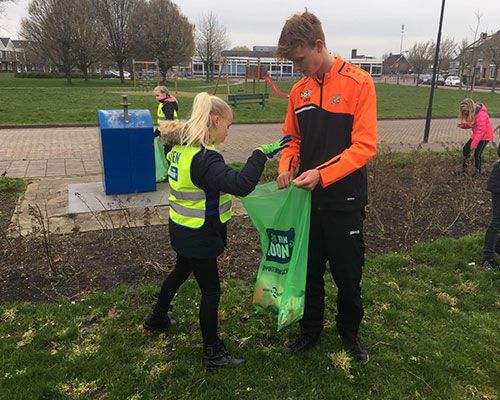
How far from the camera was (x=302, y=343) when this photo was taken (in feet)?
9.57

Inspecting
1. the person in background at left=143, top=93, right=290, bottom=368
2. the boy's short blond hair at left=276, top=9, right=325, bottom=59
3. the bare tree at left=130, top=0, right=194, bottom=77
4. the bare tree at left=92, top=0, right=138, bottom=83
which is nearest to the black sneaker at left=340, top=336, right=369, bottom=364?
the person in background at left=143, top=93, right=290, bottom=368

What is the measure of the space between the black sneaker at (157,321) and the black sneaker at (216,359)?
43 centimetres

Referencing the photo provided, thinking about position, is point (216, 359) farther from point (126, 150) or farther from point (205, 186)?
point (126, 150)

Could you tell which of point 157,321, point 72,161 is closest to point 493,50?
point 72,161

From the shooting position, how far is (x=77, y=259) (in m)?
4.19

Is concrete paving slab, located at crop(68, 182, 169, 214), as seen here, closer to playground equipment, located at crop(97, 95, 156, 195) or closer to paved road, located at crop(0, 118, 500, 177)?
playground equipment, located at crop(97, 95, 156, 195)

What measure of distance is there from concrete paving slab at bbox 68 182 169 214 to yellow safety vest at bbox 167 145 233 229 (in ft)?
10.4

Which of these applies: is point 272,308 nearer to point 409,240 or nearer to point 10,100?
point 409,240

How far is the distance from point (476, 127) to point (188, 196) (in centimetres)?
677

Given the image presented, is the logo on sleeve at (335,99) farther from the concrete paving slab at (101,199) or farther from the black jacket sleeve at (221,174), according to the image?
the concrete paving slab at (101,199)

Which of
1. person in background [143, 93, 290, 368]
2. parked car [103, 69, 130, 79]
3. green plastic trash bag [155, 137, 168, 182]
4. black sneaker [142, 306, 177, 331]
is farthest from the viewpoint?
parked car [103, 69, 130, 79]

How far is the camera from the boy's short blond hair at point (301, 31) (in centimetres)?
223

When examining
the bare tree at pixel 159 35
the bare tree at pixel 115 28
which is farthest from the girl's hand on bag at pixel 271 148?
the bare tree at pixel 115 28

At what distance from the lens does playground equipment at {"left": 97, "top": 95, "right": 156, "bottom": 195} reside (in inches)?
238
